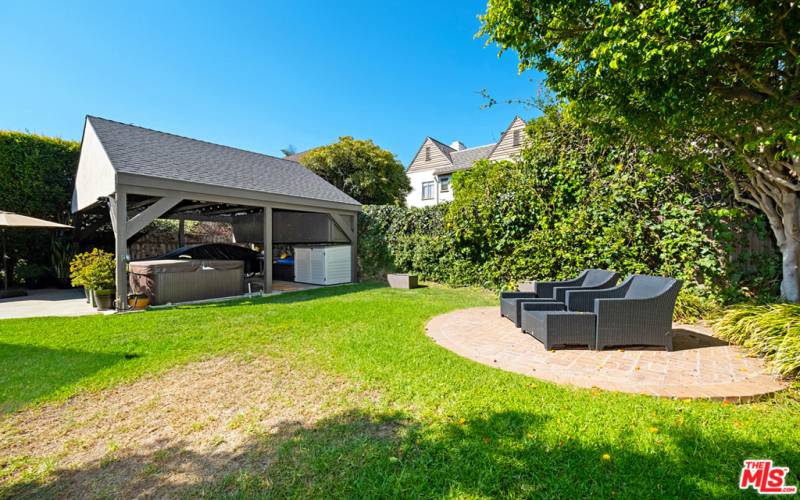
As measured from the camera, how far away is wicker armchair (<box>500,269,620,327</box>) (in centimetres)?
547

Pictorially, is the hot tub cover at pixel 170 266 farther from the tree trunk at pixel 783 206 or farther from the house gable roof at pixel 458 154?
the house gable roof at pixel 458 154

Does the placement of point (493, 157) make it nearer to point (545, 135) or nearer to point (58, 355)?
point (545, 135)

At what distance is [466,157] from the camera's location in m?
25.4

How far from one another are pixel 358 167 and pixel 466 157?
358 inches

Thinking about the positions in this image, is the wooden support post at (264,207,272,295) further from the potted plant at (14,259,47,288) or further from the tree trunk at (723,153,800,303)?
the tree trunk at (723,153,800,303)

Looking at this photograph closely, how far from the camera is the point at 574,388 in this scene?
3.22 m

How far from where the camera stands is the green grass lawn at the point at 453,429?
198 centimetres

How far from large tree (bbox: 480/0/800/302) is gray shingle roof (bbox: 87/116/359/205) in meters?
7.86

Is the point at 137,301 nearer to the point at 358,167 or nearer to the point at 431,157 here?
the point at 358,167

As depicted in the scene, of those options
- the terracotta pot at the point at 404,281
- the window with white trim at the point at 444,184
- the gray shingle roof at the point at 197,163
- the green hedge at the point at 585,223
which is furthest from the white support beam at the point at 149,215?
the window with white trim at the point at 444,184

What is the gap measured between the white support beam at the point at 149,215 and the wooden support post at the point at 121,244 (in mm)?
123

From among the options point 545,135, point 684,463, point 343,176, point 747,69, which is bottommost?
point 684,463

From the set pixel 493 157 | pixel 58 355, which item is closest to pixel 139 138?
pixel 58 355

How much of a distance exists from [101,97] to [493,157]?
65.4ft
